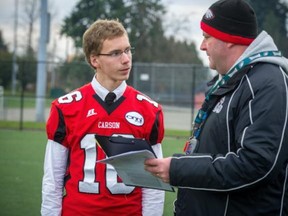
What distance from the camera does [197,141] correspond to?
252 cm

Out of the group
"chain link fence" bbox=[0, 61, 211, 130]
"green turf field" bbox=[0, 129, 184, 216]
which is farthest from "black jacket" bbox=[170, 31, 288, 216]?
"chain link fence" bbox=[0, 61, 211, 130]

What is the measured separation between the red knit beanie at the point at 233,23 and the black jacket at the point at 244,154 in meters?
0.17

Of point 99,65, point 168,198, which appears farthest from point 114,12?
point 99,65

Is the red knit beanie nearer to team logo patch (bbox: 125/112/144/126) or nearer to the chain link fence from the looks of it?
team logo patch (bbox: 125/112/144/126)

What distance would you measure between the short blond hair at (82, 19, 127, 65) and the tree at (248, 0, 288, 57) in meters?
12.7

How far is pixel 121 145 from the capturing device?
2.46m

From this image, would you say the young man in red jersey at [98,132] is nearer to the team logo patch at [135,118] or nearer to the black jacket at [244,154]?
the team logo patch at [135,118]

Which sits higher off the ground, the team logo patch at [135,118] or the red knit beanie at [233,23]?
the red knit beanie at [233,23]

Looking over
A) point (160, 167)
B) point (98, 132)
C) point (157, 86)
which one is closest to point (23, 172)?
point (98, 132)

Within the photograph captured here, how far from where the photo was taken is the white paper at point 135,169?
240 centimetres

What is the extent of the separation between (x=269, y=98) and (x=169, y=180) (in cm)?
57

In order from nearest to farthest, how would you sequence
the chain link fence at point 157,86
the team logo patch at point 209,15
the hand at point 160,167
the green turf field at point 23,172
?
the hand at point 160,167 → the team logo patch at point 209,15 → the green turf field at point 23,172 → the chain link fence at point 157,86

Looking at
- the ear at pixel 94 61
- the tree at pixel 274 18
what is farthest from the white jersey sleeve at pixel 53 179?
the tree at pixel 274 18

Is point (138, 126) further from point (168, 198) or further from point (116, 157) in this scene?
point (168, 198)
